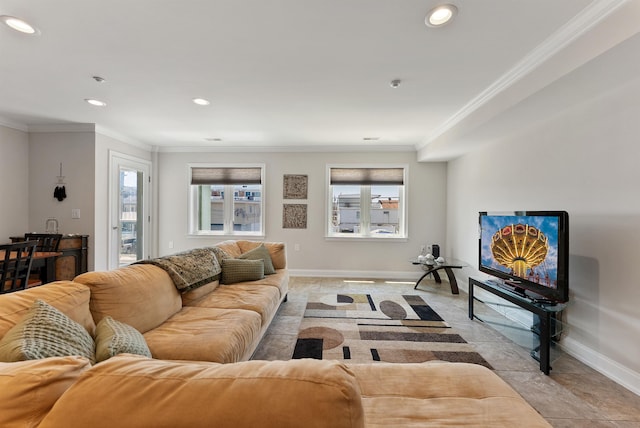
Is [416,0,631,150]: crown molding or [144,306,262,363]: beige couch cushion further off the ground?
[416,0,631,150]: crown molding

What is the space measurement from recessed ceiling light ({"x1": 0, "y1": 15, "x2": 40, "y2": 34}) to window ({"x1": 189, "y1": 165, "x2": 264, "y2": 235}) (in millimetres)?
3411

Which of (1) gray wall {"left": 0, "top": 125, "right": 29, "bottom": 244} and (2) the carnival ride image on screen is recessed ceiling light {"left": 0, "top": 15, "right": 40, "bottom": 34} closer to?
(1) gray wall {"left": 0, "top": 125, "right": 29, "bottom": 244}

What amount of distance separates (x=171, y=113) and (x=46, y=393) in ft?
11.5

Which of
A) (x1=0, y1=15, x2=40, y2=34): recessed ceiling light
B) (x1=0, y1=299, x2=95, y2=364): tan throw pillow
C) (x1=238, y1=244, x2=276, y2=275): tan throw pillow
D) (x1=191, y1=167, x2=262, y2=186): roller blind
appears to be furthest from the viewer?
(x1=191, y1=167, x2=262, y2=186): roller blind

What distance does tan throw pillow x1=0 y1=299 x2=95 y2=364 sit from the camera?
0.98 m

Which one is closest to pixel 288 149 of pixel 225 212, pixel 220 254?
pixel 225 212

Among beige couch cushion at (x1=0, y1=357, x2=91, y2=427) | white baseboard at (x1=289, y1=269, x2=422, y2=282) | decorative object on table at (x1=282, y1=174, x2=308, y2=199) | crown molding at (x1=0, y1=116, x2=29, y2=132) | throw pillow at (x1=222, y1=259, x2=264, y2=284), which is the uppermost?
crown molding at (x1=0, y1=116, x2=29, y2=132)

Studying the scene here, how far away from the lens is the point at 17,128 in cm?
387

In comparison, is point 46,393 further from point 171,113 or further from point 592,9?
point 171,113

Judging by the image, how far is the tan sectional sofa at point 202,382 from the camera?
53 centimetres

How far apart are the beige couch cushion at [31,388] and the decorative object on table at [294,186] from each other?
452 cm

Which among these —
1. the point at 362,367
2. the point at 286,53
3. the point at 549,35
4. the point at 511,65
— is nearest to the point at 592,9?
the point at 549,35

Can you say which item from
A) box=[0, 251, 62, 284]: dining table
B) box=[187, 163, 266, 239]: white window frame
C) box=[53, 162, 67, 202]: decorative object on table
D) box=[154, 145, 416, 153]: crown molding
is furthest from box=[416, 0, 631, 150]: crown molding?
box=[53, 162, 67, 202]: decorative object on table

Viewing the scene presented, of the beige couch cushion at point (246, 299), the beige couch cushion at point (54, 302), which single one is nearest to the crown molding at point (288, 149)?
the beige couch cushion at point (246, 299)
